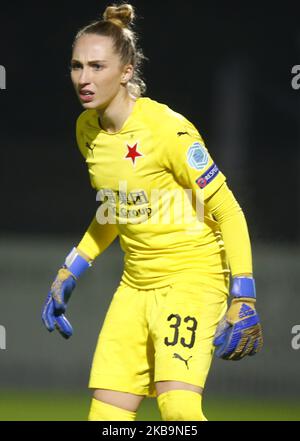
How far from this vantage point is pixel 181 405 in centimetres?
440

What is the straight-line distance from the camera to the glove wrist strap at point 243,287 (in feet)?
14.6

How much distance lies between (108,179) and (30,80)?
554cm

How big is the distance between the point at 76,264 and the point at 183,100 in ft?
17.2

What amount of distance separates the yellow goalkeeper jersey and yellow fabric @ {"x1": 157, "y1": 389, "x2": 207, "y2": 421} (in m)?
0.50

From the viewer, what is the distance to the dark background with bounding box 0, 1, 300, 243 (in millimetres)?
9750

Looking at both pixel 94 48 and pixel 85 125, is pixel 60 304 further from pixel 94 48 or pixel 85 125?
pixel 94 48

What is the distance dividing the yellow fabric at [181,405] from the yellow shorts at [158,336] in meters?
0.06

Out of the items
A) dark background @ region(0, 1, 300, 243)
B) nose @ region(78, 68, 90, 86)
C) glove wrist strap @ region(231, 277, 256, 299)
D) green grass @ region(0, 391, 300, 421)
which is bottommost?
green grass @ region(0, 391, 300, 421)

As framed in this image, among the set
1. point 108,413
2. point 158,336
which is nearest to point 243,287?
point 158,336

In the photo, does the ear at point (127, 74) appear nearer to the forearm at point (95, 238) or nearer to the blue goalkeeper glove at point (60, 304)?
the forearm at point (95, 238)

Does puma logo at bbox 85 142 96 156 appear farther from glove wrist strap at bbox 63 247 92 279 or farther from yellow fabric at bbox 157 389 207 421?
yellow fabric at bbox 157 389 207 421

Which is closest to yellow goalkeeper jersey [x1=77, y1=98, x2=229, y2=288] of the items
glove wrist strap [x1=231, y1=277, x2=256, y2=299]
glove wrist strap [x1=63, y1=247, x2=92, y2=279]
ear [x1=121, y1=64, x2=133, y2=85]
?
ear [x1=121, y1=64, x2=133, y2=85]

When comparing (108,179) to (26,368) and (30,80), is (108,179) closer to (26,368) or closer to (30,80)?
(26,368)

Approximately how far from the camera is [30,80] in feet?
33.1
